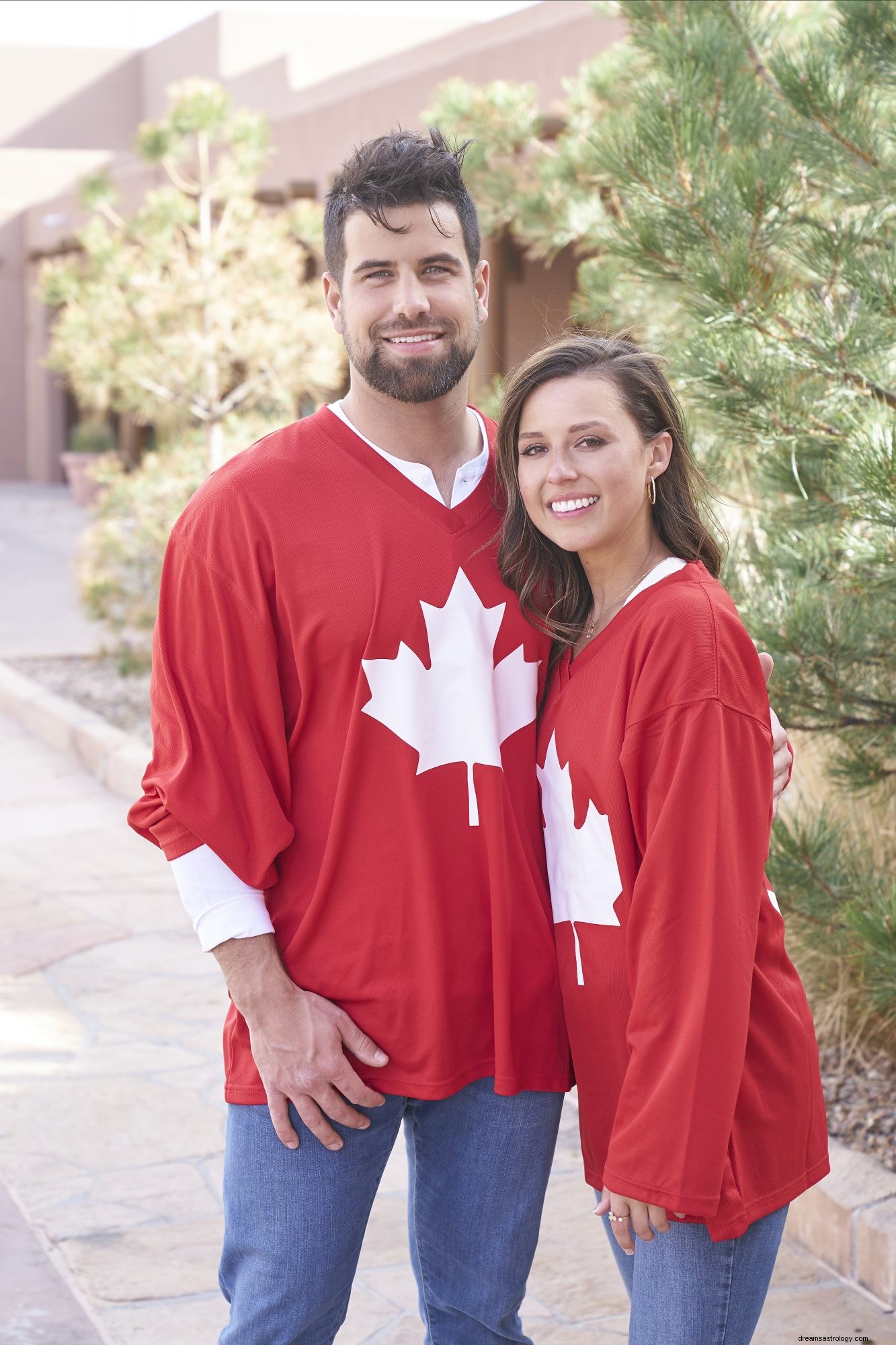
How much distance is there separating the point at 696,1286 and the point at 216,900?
30.3 inches

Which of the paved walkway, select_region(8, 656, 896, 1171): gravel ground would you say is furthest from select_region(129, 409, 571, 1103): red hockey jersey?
the paved walkway

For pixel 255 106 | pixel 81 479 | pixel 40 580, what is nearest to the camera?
pixel 40 580

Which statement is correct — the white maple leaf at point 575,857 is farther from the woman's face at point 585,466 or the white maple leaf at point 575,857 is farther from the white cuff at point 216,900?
the white cuff at point 216,900

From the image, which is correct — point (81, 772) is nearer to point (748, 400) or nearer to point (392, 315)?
point (748, 400)

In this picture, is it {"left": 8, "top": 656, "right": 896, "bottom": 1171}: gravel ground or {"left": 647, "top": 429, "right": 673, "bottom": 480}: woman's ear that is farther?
{"left": 8, "top": 656, "right": 896, "bottom": 1171}: gravel ground

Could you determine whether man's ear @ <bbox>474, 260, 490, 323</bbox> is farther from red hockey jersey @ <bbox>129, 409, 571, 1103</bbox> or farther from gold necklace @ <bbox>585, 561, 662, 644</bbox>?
gold necklace @ <bbox>585, 561, 662, 644</bbox>

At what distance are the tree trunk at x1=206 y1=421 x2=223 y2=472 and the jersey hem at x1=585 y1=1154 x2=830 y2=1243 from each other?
23.2 ft

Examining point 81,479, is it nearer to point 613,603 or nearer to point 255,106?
point 255,106

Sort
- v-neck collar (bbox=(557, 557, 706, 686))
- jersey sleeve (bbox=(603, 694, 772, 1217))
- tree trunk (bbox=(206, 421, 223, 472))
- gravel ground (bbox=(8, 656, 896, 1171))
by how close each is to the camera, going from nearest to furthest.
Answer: jersey sleeve (bbox=(603, 694, 772, 1217))
v-neck collar (bbox=(557, 557, 706, 686))
gravel ground (bbox=(8, 656, 896, 1171))
tree trunk (bbox=(206, 421, 223, 472))

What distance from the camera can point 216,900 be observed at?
1996mm

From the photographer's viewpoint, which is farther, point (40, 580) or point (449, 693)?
point (40, 580)

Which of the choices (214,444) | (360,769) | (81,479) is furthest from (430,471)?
(81,479)

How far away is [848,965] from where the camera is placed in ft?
12.0

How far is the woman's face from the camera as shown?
78.7 inches
